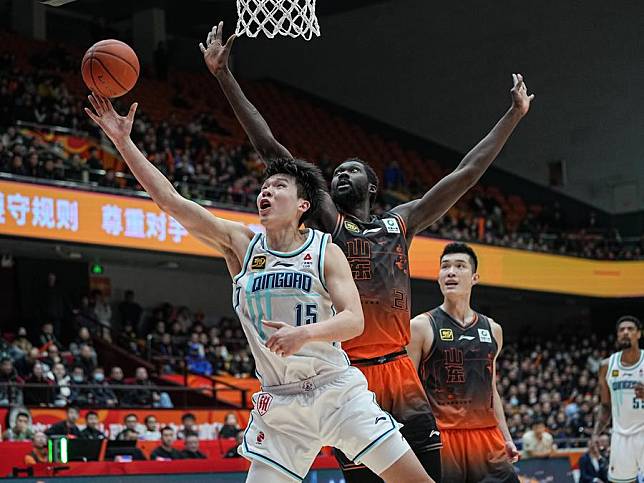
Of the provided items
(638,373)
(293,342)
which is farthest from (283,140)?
(293,342)

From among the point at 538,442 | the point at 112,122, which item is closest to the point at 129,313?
the point at 538,442

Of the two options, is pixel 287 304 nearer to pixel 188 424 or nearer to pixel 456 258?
pixel 456 258

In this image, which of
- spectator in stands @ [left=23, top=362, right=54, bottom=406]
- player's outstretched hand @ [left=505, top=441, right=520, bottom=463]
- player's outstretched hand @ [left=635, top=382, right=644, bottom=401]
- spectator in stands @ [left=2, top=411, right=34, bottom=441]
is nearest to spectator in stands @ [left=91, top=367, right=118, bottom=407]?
spectator in stands @ [left=23, top=362, right=54, bottom=406]

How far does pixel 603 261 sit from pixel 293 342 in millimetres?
23830

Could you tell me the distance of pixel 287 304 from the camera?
4691 mm

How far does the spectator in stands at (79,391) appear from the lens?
1509 centimetres

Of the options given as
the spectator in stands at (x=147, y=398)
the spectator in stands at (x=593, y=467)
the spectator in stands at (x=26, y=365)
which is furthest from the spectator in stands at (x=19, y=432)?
the spectator in stands at (x=593, y=467)

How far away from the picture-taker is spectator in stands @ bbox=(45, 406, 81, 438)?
12848 millimetres

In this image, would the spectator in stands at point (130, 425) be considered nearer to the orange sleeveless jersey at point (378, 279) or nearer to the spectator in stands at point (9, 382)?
the spectator in stands at point (9, 382)

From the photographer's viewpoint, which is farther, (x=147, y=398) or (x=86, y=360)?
(x=86, y=360)

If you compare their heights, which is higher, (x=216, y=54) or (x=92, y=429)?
(x=216, y=54)

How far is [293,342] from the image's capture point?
4262 millimetres

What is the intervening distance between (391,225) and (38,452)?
277 inches

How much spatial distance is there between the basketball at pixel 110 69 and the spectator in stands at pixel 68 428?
7.90 metres
